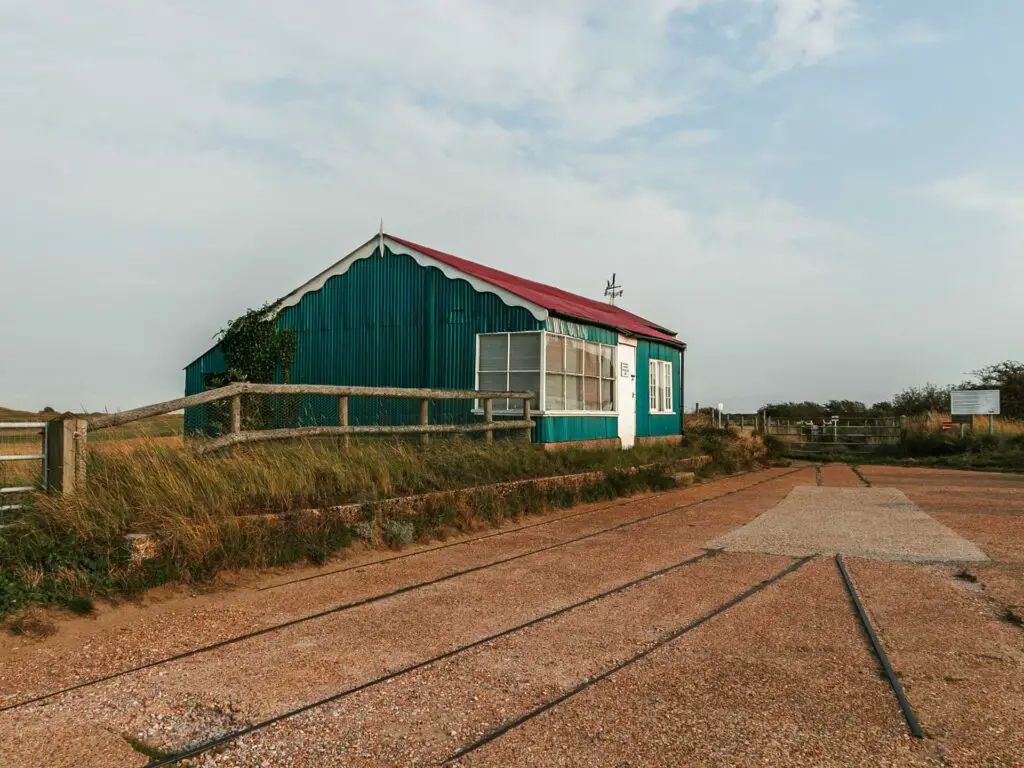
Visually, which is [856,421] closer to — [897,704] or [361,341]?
[361,341]

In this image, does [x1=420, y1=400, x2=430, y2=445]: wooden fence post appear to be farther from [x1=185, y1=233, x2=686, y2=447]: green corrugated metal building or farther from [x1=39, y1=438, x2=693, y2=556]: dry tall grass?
[x1=185, y1=233, x2=686, y2=447]: green corrugated metal building

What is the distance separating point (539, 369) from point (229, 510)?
8485 mm

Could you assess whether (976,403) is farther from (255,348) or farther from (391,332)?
(255,348)

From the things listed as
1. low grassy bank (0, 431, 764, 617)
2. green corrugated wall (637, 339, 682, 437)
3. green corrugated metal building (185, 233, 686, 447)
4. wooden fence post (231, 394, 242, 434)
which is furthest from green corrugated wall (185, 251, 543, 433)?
wooden fence post (231, 394, 242, 434)

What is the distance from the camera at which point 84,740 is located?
11.8ft

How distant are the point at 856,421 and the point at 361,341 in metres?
27.8

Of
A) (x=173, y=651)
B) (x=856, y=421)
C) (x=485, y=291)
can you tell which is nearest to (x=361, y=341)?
(x=485, y=291)

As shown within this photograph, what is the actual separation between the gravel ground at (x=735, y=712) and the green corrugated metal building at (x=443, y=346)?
1012 cm

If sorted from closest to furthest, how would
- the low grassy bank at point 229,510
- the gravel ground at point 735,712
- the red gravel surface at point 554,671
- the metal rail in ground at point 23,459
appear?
the gravel ground at point 735,712 < the red gravel surface at point 554,671 < the low grassy bank at point 229,510 < the metal rail in ground at point 23,459

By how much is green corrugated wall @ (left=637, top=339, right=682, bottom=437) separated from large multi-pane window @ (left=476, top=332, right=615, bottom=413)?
3102mm

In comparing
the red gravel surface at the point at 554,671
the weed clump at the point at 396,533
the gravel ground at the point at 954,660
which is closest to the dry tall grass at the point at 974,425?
the red gravel surface at the point at 554,671

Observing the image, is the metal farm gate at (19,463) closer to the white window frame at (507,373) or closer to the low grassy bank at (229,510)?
the low grassy bank at (229,510)

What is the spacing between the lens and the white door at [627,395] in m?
Result: 18.3

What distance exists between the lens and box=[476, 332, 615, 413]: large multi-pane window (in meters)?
15.2
